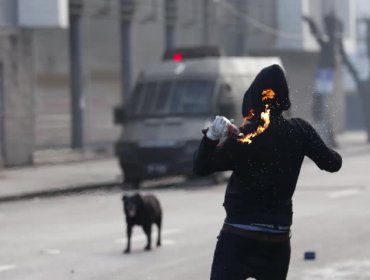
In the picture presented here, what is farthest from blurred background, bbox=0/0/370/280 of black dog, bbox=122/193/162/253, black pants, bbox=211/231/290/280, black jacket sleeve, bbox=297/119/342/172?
black pants, bbox=211/231/290/280

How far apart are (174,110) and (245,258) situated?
18.9m

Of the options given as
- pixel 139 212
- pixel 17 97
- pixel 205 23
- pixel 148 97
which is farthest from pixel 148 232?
pixel 205 23

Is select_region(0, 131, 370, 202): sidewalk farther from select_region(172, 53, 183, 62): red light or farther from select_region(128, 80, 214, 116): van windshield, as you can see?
select_region(172, 53, 183, 62): red light

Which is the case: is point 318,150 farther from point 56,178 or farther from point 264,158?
point 56,178

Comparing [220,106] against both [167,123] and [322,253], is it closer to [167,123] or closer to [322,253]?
[167,123]

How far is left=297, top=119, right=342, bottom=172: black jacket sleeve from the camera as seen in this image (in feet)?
21.0

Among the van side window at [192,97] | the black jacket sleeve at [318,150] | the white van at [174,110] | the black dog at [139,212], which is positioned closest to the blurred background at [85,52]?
the white van at [174,110]

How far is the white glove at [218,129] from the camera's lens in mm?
6070

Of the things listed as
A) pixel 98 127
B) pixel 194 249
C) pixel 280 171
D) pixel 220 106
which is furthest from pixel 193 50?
pixel 280 171

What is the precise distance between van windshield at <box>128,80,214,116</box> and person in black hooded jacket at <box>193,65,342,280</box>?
725 inches

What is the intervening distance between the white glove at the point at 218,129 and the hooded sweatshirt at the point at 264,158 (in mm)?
49

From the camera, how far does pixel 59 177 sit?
26.3 metres

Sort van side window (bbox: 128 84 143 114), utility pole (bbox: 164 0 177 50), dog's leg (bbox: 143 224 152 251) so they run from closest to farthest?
dog's leg (bbox: 143 224 152 251) → van side window (bbox: 128 84 143 114) → utility pole (bbox: 164 0 177 50)

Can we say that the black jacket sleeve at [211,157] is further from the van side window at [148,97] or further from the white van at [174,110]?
A: the van side window at [148,97]
